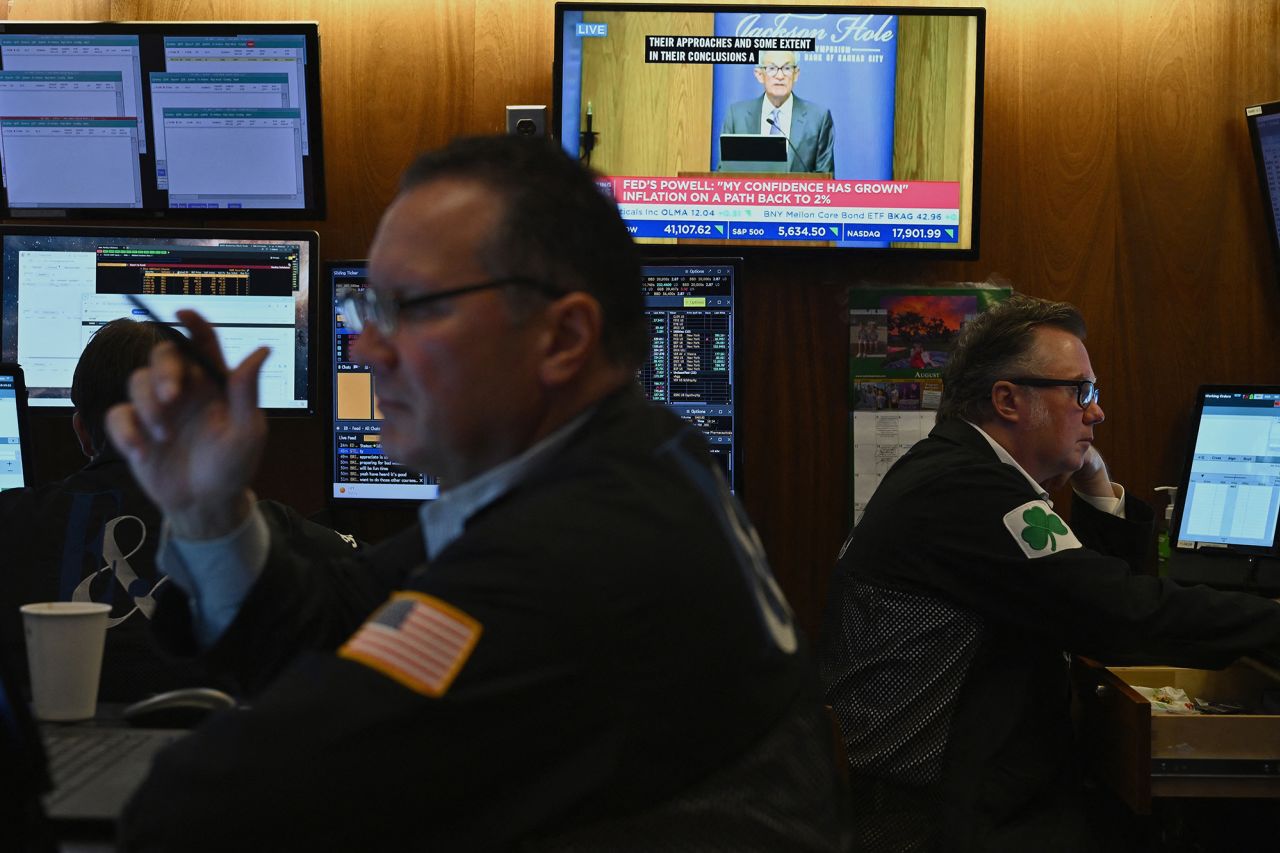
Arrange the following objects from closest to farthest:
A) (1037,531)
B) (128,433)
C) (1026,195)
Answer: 1. (128,433)
2. (1037,531)
3. (1026,195)

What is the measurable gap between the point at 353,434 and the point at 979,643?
4.98 ft

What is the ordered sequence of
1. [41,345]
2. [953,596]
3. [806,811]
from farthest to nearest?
[41,345]
[953,596]
[806,811]

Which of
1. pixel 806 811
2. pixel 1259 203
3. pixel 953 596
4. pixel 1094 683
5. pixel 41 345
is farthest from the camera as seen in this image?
pixel 1259 203

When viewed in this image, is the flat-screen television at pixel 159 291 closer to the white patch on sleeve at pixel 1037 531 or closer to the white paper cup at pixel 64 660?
the white paper cup at pixel 64 660

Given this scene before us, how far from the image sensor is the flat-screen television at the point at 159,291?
113 inches

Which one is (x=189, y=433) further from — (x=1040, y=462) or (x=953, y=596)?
(x=1040, y=462)

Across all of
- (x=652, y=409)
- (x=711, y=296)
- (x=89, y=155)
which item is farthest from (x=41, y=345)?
(x=652, y=409)

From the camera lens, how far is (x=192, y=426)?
1.06 meters

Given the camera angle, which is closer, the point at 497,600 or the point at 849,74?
the point at 497,600

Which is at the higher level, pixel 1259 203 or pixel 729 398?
pixel 1259 203

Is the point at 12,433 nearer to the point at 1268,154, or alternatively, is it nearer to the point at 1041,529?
the point at 1041,529

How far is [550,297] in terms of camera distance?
42.6 inches

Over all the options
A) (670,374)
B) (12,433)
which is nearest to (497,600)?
(670,374)

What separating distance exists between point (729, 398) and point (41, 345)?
5.17 feet
